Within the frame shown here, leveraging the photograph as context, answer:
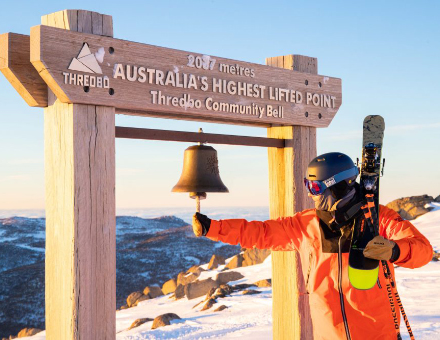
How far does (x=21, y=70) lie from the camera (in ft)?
14.5

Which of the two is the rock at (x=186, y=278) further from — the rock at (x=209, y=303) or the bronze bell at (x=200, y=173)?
the bronze bell at (x=200, y=173)

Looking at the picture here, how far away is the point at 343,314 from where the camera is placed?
389 centimetres

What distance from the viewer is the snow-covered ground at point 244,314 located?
835cm

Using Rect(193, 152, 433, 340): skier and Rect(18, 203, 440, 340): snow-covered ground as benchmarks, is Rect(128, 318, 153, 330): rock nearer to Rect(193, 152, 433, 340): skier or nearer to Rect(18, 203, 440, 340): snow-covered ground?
Rect(18, 203, 440, 340): snow-covered ground

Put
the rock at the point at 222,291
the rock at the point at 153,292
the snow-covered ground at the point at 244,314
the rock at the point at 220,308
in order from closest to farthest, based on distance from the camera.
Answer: the snow-covered ground at the point at 244,314
the rock at the point at 220,308
the rock at the point at 222,291
the rock at the point at 153,292

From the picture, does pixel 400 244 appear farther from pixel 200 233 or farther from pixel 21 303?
pixel 21 303

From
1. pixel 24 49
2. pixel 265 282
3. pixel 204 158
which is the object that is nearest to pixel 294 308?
pixel 204 158

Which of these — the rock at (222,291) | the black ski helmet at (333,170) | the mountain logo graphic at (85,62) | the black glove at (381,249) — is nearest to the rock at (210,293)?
the rock at (222,291)

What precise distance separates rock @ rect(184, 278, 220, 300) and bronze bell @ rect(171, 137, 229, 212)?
848 centimetres

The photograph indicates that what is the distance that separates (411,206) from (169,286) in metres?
9.42

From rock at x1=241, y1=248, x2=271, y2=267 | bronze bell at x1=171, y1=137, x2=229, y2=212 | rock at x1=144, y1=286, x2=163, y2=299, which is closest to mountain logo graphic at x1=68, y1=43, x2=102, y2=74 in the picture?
bronze bell at x1=171, y1=137, x2=229, y2=212

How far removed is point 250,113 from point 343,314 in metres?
2.19

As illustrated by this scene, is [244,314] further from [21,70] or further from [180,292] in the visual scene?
[21,70]

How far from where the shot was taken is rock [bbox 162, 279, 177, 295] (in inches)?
592
